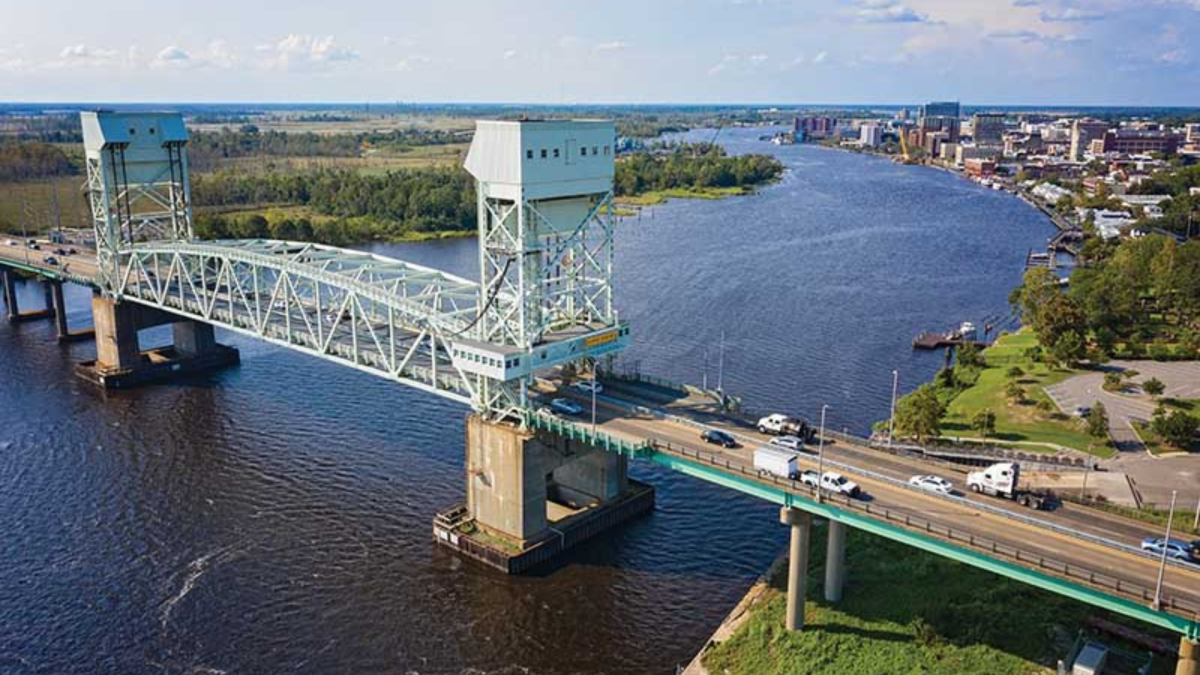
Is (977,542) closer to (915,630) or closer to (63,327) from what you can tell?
(915,630)

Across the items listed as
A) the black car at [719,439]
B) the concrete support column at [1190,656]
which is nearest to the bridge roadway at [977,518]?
the black car at [719,439]

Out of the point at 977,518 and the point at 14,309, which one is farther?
the point at 14,309

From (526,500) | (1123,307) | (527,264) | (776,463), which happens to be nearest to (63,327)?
(527,264)

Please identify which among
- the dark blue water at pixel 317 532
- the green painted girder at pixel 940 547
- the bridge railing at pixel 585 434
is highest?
the bridge railing at pixel 585 434

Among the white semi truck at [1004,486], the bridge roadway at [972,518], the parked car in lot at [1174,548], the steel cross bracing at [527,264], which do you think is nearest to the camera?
the bridge roadway at [972,518]

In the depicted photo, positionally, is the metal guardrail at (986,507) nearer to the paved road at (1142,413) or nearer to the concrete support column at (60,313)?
the paved road at (1142,413)

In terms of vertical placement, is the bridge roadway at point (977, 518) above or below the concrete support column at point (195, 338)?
above
